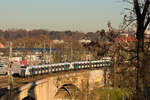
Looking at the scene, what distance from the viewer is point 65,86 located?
4650 cm

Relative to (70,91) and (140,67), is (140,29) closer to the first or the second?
(140,67)

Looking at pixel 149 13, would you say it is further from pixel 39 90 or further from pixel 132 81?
pixel 39 90

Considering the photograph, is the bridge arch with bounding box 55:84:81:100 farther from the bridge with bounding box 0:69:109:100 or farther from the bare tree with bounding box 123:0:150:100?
the bare tree with bounding box 123:0:150:100

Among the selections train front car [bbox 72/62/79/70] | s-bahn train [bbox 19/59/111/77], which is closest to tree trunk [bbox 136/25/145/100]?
s-bahn train [bbox 19/59/111/77]

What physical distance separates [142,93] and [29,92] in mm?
22268

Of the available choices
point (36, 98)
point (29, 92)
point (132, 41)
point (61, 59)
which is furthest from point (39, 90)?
point (61, 59)

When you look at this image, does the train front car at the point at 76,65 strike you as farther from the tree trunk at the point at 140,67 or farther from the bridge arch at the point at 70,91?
the tree trunk at the point at 140,67

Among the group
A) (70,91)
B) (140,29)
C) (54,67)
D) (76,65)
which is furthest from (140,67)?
(76,65)

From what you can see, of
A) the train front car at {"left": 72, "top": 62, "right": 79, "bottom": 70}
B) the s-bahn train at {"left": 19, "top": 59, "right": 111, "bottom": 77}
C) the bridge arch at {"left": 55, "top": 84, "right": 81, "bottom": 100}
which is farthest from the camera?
the train front car at {"left": 72, "top": 62, "right": 79, "bottom": 70}

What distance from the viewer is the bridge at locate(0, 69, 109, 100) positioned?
28.6 metres

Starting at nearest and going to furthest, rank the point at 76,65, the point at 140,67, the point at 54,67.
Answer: the point at 140,67 < the point at 54,67 < the point at 76,65

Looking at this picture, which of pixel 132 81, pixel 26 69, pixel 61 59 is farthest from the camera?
pixel 61 59

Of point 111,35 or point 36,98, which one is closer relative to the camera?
point 111,35

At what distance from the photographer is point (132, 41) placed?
5.95 m
